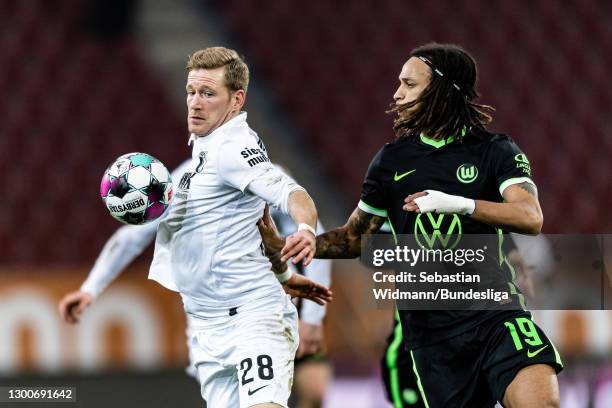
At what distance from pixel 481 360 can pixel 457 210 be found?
0.64 metres

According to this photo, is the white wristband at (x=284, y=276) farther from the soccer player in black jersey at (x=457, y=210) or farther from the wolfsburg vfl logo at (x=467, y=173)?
the wolfsburg vfl logo at (x=467, y=173)

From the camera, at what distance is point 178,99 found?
31.6 feet

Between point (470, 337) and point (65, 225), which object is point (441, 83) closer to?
point (470, 337)

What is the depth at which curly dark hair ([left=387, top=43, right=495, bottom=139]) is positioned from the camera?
4410 mm

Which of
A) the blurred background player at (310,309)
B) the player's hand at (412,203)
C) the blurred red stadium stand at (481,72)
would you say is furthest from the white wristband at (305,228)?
the blurred red stadium stand at (481,72)

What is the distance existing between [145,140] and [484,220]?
5.50 metres

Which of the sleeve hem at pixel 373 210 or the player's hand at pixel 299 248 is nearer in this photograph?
the player's hand at pixel 299 248

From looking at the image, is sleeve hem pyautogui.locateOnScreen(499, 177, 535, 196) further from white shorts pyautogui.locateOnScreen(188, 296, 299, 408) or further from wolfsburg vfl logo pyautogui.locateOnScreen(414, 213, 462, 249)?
white shorts pyautogui.locateOnScreen(188, 296, 299, 408)

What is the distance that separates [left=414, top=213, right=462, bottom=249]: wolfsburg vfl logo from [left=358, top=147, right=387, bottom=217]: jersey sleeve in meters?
0.24

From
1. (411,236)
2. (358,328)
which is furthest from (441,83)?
(358,328)

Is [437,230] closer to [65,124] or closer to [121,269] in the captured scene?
[121,269]

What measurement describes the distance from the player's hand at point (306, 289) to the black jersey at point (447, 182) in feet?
1.14

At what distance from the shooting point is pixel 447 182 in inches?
169

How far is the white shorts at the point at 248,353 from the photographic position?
4336mm
